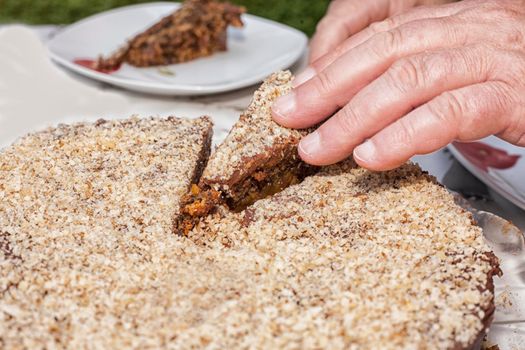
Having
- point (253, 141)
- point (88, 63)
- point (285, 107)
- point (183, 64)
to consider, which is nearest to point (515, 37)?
point (285, 107)

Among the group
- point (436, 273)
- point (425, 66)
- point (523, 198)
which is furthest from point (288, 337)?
point (523, 198)

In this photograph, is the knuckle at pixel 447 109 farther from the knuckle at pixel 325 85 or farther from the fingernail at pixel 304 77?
the fingernail at pixel 304 77

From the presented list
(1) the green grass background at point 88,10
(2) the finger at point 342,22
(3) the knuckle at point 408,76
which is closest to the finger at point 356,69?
(3) the knuckle at point 408,76

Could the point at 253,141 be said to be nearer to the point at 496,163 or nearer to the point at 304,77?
the point at 304,77

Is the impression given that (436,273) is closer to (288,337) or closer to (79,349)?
(288,337)

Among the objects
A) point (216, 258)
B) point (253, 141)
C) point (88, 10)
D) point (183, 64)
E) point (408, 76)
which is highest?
point (408, 76)

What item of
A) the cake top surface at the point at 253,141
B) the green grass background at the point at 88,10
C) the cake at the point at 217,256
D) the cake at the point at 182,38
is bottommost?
the green grass background at the point at 88,10

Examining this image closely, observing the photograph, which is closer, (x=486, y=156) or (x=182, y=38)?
(x=486, y=156)
